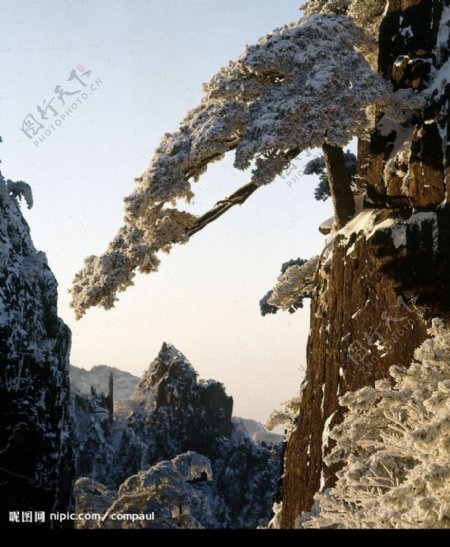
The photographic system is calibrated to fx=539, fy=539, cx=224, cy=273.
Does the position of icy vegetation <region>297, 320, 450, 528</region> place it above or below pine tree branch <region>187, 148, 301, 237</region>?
below

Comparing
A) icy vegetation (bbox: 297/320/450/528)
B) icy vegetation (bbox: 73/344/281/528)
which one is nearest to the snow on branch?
icy vegetation (bbox: 297/320/450/528)

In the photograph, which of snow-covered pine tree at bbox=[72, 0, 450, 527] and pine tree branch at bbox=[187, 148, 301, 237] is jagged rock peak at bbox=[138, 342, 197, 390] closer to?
pine tree branch at bbox=[187, 148, 301, 237]

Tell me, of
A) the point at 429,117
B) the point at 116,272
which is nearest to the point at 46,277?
the point at 116,272

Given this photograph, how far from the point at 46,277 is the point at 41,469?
10042mm

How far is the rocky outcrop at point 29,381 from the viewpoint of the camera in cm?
2528

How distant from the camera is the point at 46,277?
29875mm

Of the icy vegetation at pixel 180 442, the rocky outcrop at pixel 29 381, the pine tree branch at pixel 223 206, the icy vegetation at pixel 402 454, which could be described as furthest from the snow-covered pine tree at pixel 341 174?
the icy vegetation at pixel 180 442

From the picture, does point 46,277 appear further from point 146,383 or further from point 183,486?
point 146,383

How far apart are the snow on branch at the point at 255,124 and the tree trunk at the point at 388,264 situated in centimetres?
89

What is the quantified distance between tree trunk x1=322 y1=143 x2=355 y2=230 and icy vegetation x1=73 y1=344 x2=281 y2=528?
3055cm

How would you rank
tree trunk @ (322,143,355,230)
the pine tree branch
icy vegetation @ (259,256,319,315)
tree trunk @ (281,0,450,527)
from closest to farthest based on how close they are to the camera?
tree trunk @ (281,0,450,527) < tree trunk @ (322,143,355,230) < the pine tree branch < icy vegetation @ (259,256,319,315)

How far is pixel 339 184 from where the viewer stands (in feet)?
29.4

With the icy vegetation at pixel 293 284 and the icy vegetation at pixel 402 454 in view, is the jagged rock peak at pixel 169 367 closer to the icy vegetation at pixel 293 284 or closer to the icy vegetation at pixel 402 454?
the icy vegetation at pixel 293 284

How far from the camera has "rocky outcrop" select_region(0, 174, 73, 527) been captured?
25281mm
